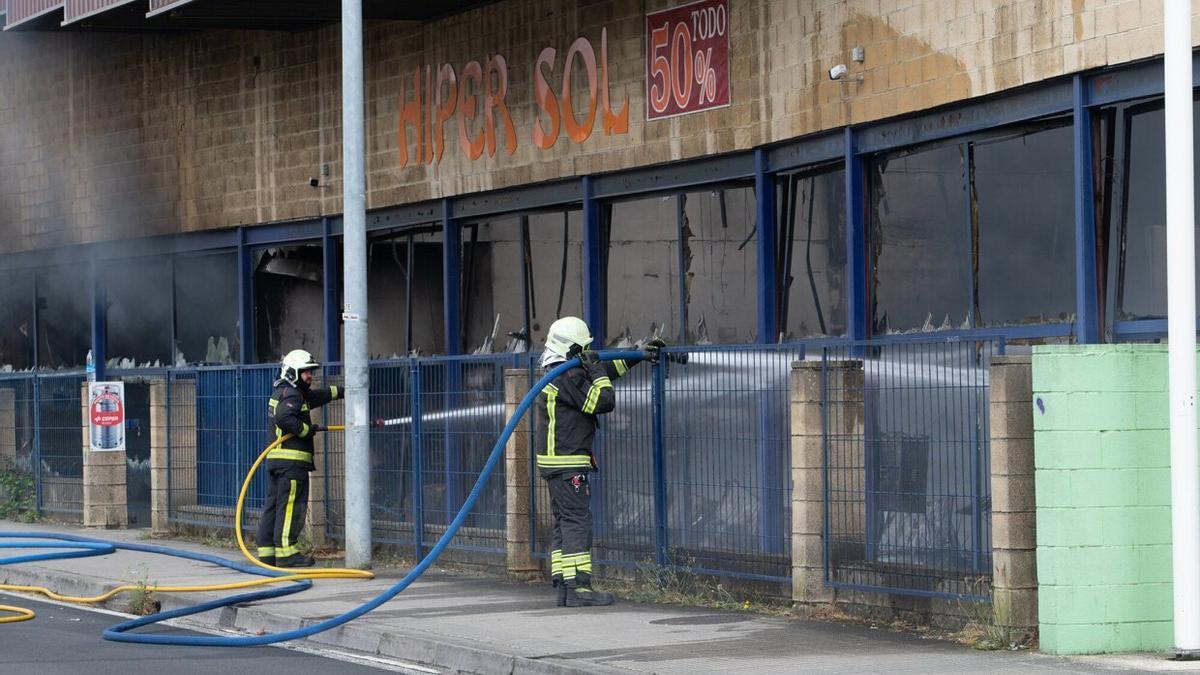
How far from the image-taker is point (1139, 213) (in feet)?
41.5

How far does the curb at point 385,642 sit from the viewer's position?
391 inches

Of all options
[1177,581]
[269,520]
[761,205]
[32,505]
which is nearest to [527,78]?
[761,205]

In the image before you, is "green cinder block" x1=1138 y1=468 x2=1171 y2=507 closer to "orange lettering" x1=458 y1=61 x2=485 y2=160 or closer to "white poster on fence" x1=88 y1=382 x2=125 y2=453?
"orange lettering" x1=458 y1=61 x2=485 y2=160

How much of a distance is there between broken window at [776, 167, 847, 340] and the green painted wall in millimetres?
5548

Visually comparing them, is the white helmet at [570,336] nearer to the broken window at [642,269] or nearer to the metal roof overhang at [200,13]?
the broken window at [642,269]

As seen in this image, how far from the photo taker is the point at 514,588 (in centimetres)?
1403

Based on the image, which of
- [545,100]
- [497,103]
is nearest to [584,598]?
[545,100]

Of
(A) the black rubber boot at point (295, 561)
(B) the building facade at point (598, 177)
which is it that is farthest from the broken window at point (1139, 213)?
(A) the black rubber boot at point (295, 561)

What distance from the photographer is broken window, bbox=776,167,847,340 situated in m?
15.5

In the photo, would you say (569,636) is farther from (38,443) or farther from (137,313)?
(137,313)

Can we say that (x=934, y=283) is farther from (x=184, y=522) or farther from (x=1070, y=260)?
(x=184, y=522)

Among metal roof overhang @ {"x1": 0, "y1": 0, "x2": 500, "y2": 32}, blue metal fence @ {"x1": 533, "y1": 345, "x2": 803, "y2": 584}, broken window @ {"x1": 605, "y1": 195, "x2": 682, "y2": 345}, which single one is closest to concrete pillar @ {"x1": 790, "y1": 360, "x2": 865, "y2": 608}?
blue metal fence @ {"x1": 533, "y1": 345, "x2": 803, "y2": 584}

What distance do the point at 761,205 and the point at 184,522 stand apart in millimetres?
7272

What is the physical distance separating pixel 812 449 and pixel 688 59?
19.3 feet
